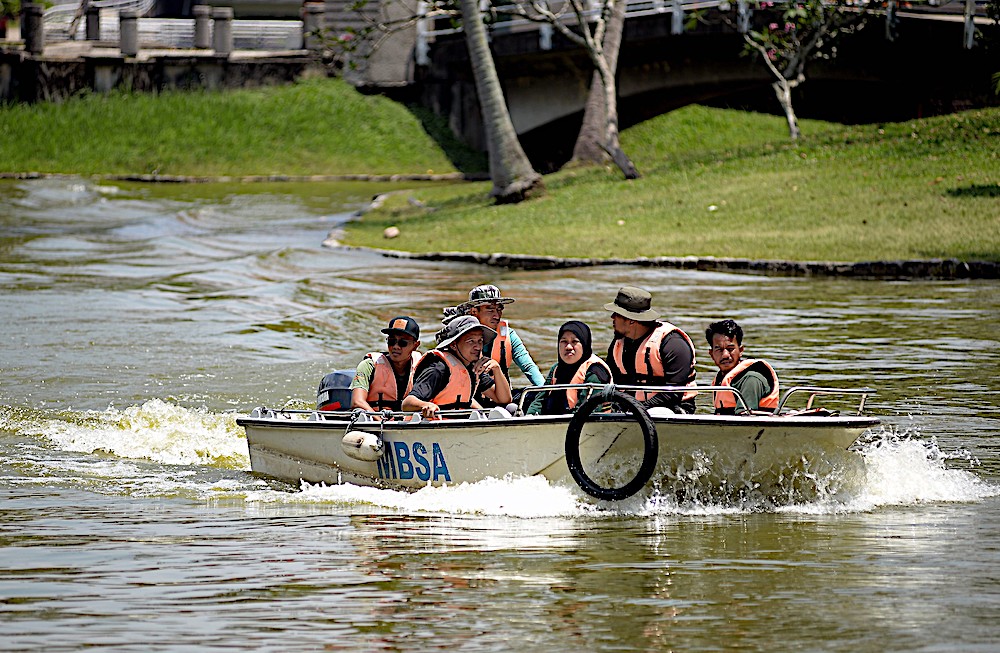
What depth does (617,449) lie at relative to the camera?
8.65 m

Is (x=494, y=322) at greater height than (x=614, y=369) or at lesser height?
greater

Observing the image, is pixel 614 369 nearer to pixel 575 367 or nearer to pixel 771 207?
pixel 575 367

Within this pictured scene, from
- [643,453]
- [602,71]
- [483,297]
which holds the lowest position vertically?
[643,453]

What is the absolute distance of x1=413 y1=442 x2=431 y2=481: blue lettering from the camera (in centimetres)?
930

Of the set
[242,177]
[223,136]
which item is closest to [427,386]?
[242,177]

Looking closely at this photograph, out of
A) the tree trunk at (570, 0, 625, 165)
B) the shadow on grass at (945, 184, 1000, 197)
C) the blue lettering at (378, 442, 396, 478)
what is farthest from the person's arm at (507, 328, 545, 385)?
the tree trunk at (570, 0, 625, 165)

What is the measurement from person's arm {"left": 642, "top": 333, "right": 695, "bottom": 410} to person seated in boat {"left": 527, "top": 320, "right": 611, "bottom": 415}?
358 mm

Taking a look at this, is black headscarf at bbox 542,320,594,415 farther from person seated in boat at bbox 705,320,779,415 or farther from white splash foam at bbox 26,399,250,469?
white splash foam at bbox 26,399,250,469

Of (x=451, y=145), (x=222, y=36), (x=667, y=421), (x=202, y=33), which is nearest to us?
(x=667, y=421)

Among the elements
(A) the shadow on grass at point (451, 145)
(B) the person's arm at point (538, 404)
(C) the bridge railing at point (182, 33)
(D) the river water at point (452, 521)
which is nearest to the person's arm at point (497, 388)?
(B) the person's arm at point (538, 404)

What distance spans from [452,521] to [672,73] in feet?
92.4

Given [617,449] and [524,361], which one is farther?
[524,361]

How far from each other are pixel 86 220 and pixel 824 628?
26637 millimetres

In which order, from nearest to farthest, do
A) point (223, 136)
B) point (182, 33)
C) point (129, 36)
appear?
point (223, 136), point (129, 36), point (182, 33)
